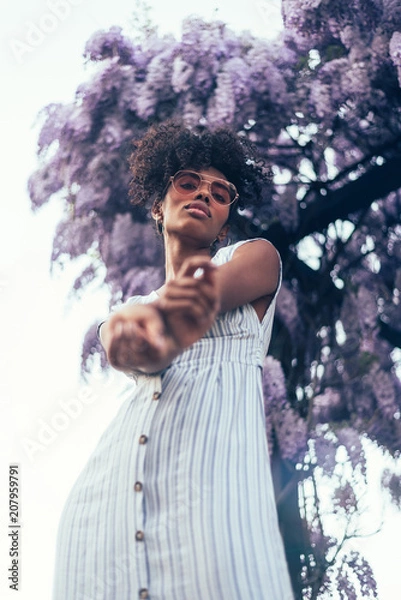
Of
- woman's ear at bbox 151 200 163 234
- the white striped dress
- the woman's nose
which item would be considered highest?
the woman's nose

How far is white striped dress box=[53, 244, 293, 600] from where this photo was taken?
120cm

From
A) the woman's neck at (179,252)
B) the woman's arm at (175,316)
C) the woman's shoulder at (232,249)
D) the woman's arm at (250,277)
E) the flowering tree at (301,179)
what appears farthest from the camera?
the flowering tree at (301,179)

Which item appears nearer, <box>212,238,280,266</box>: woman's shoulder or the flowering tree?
<box>212,238,280,266</box>: woman's shoulder

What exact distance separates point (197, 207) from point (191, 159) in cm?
26

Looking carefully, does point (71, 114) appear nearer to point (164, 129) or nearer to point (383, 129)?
point (383, 129)

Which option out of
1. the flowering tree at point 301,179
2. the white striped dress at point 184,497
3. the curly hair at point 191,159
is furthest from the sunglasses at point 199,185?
the flowering tree at point 301,179

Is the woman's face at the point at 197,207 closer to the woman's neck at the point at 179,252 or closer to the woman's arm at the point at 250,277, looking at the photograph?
the woman's neck at the point at 179,252

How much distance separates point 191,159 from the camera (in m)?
1.90

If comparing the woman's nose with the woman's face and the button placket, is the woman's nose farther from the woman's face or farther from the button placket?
the button placket

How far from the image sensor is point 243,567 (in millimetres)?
1188

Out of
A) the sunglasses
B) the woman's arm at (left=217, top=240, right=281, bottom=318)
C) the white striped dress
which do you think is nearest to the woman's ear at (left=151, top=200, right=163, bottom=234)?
the sunglasses

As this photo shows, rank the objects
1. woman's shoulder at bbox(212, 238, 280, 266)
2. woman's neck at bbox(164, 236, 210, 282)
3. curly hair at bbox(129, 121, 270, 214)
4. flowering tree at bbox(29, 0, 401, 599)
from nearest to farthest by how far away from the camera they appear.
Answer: woman's shoulder at bbox(212, 238, 280, 266), woman's neck at bbox(164, 236, 210, 282), curly hair at bbox(129, 121, 270, 214), flowering tree at bbox(29, 0, 401, 599)

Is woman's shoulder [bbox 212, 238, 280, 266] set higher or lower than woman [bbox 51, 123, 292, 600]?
higher

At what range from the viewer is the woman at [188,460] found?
1163 mm
